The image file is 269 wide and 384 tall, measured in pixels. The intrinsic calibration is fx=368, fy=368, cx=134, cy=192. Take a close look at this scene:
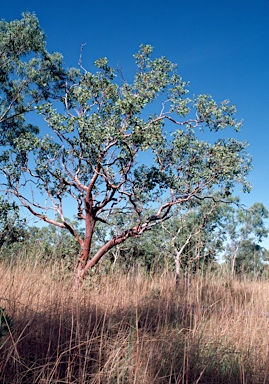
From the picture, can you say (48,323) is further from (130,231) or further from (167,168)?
(167,168)

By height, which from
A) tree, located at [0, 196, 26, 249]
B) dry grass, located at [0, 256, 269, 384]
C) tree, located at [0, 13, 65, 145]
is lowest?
dry grass, located at [0, 256, 269, 384]

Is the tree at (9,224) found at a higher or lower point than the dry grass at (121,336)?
higher

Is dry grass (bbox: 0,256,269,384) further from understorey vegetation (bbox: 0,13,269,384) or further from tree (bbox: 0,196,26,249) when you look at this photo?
tree (bbox: 0,196,26,249)

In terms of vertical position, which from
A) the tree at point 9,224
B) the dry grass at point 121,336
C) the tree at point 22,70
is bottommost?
the dry grass at point 121,336

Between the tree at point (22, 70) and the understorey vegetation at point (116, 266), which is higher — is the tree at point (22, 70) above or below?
above

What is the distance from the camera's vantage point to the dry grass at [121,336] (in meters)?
2.39

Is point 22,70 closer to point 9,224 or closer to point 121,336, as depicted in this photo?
point 9,224

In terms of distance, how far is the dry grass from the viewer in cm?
239

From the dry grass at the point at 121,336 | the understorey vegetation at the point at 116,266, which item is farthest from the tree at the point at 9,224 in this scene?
the dry grass at the point at 121,336

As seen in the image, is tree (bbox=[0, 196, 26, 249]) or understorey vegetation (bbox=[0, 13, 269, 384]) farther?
tree (bbox=[0, 196, 26, 249])

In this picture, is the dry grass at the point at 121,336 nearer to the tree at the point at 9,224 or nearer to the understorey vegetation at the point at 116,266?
the understorey vegetation at the point at 116,266

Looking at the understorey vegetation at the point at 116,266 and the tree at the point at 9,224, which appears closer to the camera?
the understorey vegetation at the point at 116,266

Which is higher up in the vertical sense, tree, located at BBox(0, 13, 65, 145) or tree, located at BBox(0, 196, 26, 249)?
tree, located at BBox(0, 13, 65, 145)

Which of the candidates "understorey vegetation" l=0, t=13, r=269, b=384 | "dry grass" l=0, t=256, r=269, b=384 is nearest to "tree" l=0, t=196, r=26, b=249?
"understorey vegetation" l=0, t=13, r=269, b=384
